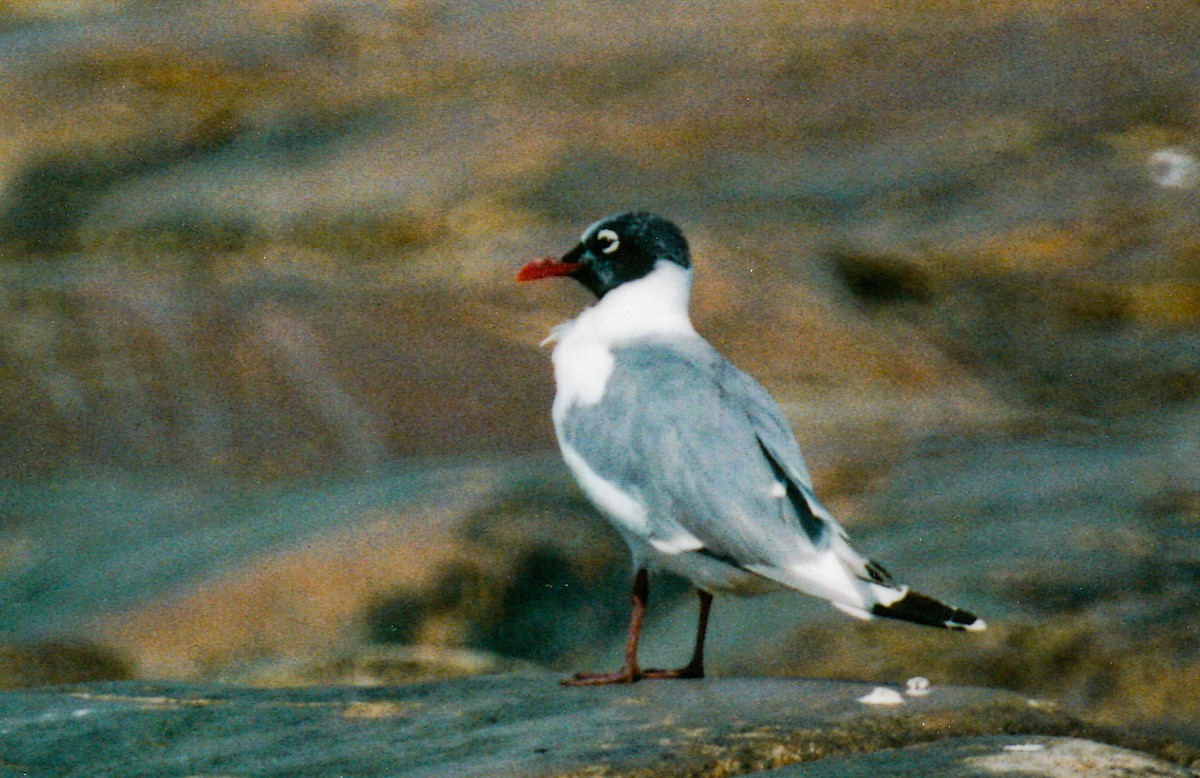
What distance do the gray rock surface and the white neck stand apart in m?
0.69

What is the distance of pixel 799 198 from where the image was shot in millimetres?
5055

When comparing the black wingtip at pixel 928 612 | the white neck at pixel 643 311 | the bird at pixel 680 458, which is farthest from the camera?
the white neck at pixel 643 311

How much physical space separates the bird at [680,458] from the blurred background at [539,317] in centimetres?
122

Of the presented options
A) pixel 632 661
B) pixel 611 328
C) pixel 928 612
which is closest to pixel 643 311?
pixel 611 328

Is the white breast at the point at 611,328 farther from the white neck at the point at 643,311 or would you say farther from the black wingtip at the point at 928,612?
the black wingtip at the point at 928,612

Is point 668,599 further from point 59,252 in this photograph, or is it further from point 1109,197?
point 59,252

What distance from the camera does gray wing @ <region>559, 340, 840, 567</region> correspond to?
2752 millimetres

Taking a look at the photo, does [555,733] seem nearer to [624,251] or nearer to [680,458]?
[680,458]

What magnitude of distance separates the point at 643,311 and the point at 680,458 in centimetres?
45

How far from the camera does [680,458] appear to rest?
2834 millimetres

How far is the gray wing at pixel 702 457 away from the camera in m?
2.75

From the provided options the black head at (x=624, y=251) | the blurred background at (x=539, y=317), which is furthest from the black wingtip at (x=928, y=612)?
the blurred background at (x=539, y=317)

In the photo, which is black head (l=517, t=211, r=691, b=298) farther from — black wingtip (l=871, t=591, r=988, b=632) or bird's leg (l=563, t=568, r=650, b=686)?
black wingtip (l=871, t=591, r=988, b=632)

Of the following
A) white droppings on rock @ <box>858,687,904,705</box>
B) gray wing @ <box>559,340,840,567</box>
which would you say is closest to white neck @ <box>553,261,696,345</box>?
gray wing @ <box>559,340,840,567</box>
